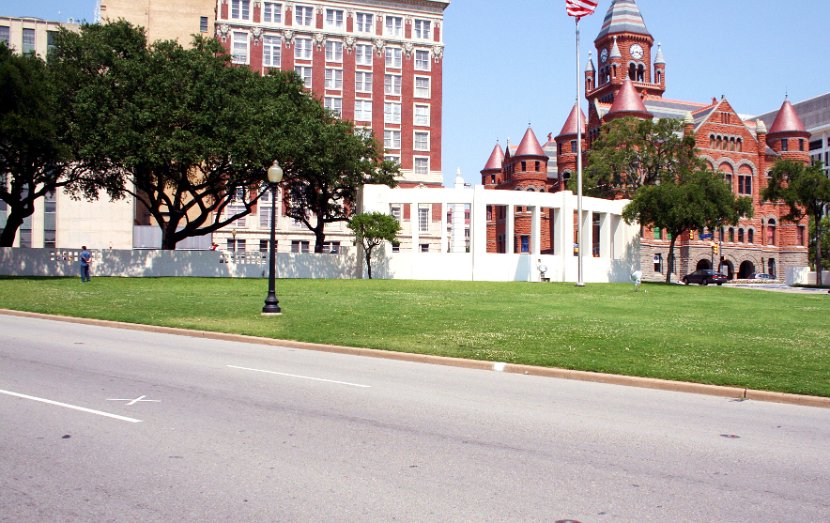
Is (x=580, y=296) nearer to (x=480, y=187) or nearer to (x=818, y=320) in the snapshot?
(x=818, y=320)

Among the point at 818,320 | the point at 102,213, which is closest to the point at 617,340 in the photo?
the point at 818,320

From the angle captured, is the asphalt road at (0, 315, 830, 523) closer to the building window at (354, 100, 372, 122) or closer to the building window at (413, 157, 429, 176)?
the building window at (413, 157, 429, 176)

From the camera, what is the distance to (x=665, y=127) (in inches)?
2552

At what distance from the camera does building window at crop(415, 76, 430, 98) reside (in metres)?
84.9

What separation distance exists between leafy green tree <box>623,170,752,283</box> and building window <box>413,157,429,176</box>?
3408 cm

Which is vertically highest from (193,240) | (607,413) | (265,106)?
(265,106)

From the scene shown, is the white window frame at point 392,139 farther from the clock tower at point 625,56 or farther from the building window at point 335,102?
the clock tower at point 625,56

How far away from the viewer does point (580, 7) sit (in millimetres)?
38156

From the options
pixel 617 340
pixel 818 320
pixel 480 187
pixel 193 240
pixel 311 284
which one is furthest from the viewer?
pixel 193 240

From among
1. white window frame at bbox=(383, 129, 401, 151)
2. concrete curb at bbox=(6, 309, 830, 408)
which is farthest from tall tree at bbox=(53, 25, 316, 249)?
white window frame at bbox=(383, 129, 401, 151)

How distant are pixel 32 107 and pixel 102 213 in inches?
1687

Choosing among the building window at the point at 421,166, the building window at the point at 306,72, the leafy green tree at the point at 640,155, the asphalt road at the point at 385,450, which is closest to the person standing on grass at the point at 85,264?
the asphalt road at the point at 385,450

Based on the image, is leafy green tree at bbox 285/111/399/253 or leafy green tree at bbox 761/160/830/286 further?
leafy green tree at bbox 761/160/830/286

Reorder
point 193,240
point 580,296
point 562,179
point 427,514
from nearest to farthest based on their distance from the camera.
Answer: point 427,514, point 580,296, point 193,240, point 562,179
